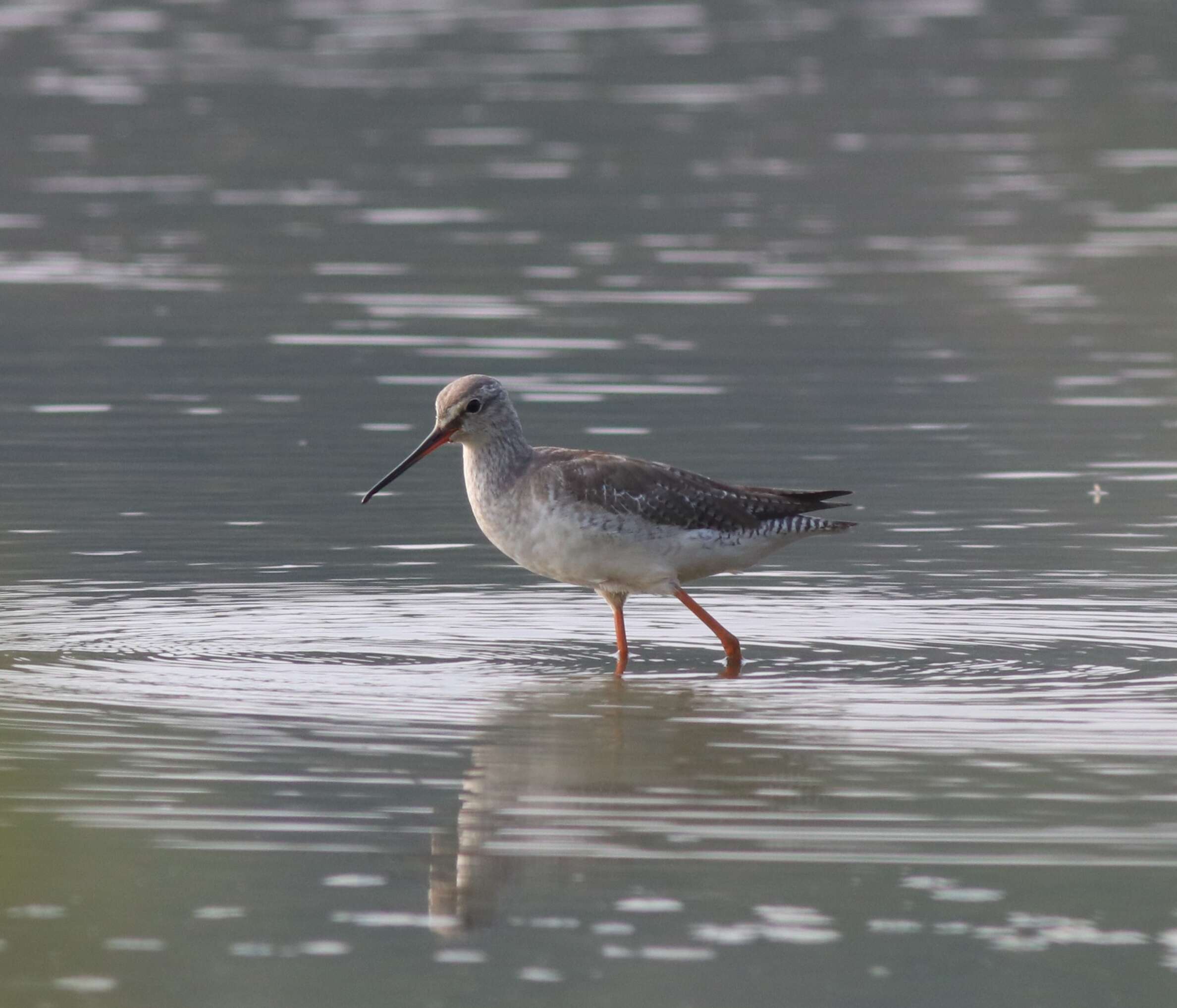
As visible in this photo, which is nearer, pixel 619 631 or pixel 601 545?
pixel 601 545

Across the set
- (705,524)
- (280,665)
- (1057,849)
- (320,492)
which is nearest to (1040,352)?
(320,492)

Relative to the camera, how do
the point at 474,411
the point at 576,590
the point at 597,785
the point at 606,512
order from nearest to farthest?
the point at 597,785 < the point at 606,512 < the point at 474,411 < the point at 576,590

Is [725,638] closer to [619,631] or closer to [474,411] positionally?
[619,631]

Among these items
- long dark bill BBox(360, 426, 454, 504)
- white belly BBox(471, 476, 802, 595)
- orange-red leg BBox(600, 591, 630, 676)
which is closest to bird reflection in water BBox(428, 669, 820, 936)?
orange-red leg BBox(600, 591, 630, 676)

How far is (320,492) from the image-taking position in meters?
17.4

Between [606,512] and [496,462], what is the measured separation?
2.24 feet

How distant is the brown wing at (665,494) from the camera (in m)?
12.8

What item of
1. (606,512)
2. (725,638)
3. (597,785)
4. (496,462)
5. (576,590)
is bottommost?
(597,785)

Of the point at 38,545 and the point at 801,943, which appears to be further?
the point at 38,545

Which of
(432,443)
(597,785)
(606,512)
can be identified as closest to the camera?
(597,785)

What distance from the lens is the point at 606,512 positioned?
12.8 meters

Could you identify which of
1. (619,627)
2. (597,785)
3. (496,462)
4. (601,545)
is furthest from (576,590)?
(597,785)

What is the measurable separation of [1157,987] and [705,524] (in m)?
5.35

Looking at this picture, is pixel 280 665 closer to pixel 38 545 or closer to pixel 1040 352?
pixel 38 545
